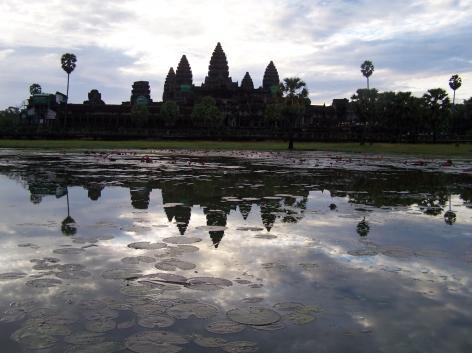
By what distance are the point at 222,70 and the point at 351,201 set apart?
326 feet

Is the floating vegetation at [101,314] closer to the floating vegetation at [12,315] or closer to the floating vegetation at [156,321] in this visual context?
the floating vegetation at [156,321]

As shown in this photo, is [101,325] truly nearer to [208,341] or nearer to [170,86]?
[208,341]

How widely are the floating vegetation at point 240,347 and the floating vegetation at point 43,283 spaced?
2.09 metres

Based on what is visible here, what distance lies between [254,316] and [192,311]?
0.54 meters

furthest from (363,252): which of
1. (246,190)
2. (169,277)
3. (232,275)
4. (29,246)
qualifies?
(246,190)

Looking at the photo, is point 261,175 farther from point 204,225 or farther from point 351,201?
point 204,225

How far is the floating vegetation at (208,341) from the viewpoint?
3535mm

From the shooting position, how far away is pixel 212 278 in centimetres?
504

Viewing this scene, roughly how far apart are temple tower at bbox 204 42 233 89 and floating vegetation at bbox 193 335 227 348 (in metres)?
103

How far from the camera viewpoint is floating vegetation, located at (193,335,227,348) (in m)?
3.54

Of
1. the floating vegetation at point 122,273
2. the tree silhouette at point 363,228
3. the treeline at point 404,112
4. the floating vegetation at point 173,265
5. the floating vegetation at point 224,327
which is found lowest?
the floating vegetation at point 224,327

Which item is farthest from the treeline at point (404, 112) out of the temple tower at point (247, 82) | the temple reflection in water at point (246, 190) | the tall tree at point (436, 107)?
the temple reflection in water at point (246, 190)

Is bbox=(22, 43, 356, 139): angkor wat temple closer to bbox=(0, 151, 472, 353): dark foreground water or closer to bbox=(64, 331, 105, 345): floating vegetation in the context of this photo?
bbox=(0, 151, 472, 353): dark foreground water

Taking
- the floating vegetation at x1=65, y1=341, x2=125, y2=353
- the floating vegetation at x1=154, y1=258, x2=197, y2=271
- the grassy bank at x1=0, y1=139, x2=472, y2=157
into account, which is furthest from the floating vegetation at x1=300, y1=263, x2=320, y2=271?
the grassy bank at x1=0, y1=139, x2=472, y2=157
